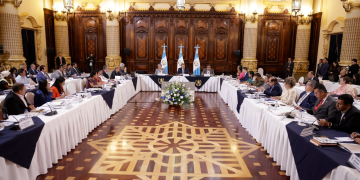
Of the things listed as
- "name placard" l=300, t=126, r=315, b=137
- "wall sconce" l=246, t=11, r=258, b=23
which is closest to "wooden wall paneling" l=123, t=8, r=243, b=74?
"wall sconce" l=246, t=11, r=258, b=23

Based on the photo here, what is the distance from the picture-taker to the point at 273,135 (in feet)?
12.9

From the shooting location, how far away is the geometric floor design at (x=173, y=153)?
11.8ft

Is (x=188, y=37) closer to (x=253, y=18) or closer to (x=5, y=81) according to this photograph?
(x=253, y=18)

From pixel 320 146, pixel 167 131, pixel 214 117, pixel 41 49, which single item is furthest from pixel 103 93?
pixel 41 49

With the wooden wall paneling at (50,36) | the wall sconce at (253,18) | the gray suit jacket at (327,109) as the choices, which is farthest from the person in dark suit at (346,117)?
the wooden wall paneling at (50,36)

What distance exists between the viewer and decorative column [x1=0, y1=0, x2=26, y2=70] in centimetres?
994

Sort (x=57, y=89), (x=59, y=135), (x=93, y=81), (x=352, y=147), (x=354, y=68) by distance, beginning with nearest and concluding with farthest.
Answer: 1. (x=352, y=147)
2. (x=59, y=135)
3. (x=57, y=89)
4. (x=93, y=81)
5. (x=354, y=68)

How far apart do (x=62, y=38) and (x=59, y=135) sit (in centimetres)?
1157

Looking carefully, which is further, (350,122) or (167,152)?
(167,152)

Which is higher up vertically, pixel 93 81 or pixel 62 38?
pixel 62 38

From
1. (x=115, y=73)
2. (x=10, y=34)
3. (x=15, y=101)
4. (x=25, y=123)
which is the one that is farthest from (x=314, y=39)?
(x=10, y=34)

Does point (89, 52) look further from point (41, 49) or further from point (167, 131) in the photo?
point (167, 131)

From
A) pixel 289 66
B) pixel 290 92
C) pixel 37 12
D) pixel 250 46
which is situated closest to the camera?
pixel 290 92

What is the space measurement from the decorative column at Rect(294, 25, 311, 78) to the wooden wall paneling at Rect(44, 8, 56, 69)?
13.7m
